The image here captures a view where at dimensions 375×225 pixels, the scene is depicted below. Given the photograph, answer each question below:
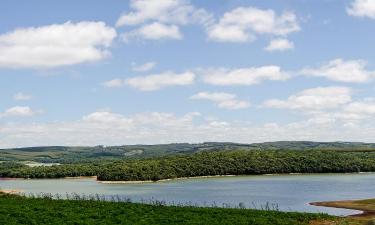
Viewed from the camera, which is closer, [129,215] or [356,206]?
[129,215]

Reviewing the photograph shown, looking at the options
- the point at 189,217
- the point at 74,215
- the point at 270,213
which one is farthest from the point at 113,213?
the point at 270,213

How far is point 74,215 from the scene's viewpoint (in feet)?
197

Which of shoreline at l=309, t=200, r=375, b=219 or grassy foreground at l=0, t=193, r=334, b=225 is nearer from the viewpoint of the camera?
grassy foreground at l=0, t=193, r=334, b=225

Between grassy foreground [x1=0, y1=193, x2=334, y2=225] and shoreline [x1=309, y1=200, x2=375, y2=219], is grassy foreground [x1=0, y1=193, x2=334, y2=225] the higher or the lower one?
the higher one

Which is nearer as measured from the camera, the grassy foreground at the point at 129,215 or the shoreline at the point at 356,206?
the grassy foreground at the point at 129,215

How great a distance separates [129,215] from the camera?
6084 cm

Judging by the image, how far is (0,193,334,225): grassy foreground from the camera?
57.2m

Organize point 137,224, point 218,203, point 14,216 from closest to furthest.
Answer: point 137,224 < point 14,216 < point 218,203

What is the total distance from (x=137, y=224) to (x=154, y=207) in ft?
41.3

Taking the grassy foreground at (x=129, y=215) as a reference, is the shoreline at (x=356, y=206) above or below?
below

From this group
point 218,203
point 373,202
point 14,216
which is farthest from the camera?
point 218,203

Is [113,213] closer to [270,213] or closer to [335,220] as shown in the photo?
[270,213]

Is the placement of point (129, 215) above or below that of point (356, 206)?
above

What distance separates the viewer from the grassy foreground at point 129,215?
5716 cm
